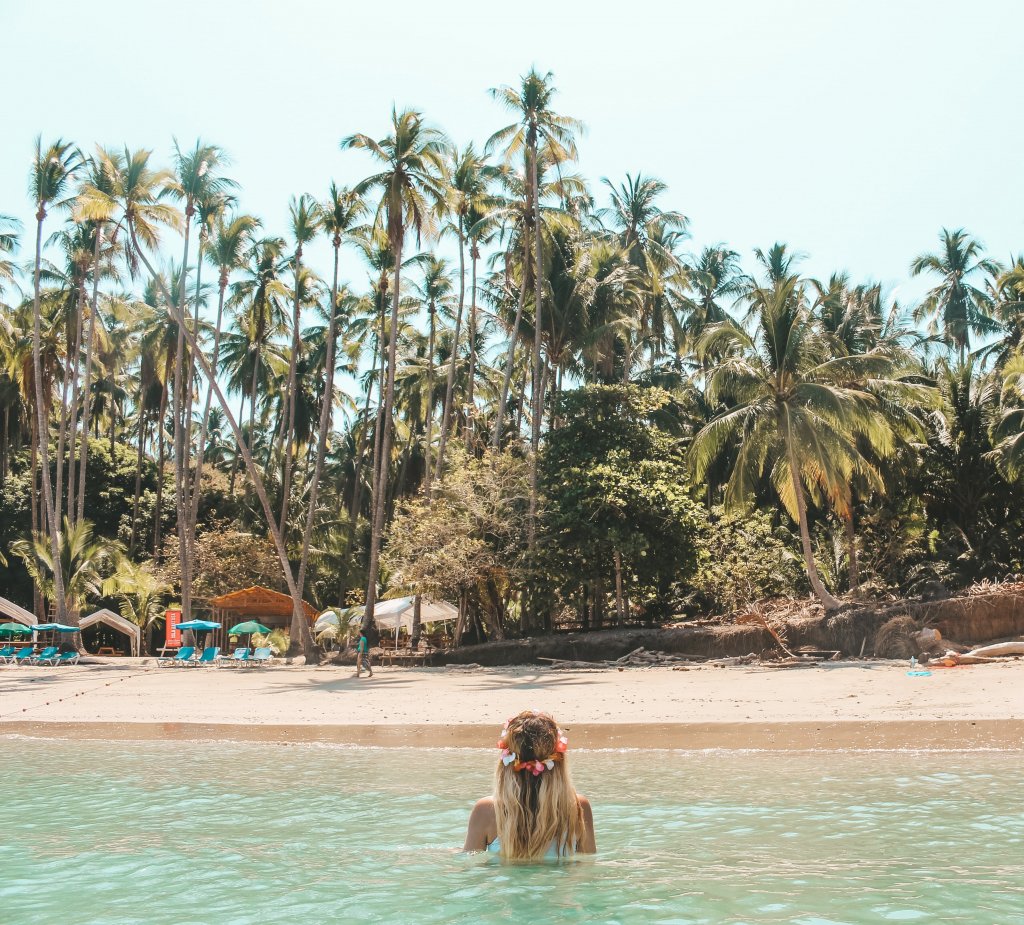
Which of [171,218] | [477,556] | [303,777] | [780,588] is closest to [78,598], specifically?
[171,218]

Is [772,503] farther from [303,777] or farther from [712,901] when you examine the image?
[712,901]

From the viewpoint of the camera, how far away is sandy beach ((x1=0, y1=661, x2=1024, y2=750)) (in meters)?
11.9

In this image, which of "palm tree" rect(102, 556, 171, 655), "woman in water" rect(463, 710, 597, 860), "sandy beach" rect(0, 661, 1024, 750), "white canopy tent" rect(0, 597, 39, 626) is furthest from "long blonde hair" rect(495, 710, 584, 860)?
"white canopy tent" rect(0, 597, 39, 626)

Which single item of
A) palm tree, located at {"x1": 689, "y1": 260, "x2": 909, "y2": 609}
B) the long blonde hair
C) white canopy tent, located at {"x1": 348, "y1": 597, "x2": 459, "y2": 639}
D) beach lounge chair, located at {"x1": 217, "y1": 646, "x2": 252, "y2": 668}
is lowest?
beach lounge chair, located at {"x1": 217, "y1": 646, "x2": 252, "y2": 668}

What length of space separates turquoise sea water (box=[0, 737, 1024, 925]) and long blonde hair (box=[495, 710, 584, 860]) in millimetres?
318

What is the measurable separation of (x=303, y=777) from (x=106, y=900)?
176 inches

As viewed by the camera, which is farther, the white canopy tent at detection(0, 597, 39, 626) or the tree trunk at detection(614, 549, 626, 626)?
the white canopy tent at detection(0, 597, 39, 626)

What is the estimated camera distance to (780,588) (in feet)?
93.2

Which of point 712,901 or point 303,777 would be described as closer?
point 712,901

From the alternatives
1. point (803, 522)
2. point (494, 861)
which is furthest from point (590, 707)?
point (803, 522)

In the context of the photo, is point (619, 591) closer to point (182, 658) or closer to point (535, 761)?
point (182, 658)

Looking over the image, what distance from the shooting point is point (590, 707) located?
1537 centimetres

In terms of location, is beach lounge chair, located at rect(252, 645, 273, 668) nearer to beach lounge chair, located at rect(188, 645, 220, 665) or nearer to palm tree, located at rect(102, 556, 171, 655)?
beach lounge chair, located at rect(188, 645, 220, 665)

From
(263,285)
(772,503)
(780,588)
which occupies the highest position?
(263,285)
